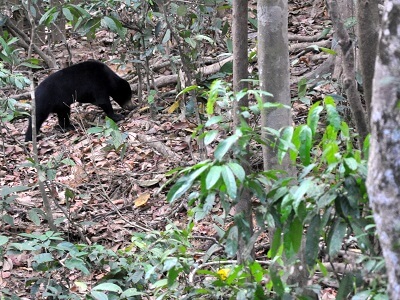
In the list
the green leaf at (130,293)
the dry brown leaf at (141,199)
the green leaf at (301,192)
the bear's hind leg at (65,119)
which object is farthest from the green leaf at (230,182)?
the bear's hind leg at (65,119)

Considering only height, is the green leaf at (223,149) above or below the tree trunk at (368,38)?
below

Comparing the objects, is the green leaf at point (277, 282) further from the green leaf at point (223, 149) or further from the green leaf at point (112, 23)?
the green leaf at point (112, 23)

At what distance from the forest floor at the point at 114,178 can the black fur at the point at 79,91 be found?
19cm

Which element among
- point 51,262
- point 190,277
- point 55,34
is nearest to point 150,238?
point 51,262

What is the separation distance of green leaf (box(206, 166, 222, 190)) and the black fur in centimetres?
689

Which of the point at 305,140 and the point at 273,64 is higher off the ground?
the point at 273,64

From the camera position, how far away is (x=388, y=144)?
7.30 ft

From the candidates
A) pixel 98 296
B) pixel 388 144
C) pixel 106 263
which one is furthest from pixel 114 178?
pixel 388 144

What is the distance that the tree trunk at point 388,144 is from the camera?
2.22 m

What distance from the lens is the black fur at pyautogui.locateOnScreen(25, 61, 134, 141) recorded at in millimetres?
9727

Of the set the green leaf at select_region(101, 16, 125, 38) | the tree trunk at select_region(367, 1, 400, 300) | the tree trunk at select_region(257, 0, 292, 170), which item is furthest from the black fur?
the tree trunk at select_region(367, 1, 400, 300)

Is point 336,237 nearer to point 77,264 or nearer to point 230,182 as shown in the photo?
point 230,182

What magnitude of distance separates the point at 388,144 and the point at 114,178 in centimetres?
533

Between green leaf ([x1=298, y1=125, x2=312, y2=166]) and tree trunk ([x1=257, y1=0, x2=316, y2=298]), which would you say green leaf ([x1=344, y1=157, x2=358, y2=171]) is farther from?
tree trunk ([x1=257, y1=0, x2=316, y2=298])
